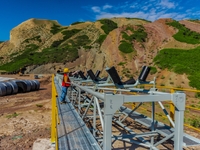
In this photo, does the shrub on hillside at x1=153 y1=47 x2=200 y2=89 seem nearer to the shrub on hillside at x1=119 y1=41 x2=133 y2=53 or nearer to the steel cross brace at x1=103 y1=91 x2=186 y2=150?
the shrub on hillside at x1=119 y1=41 x2=133 y2=53

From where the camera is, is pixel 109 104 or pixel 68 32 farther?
pixel 68 32

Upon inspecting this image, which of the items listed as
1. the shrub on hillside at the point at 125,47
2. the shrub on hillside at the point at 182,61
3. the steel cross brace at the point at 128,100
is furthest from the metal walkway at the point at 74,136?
the shrub on hillside at the point at 125,47

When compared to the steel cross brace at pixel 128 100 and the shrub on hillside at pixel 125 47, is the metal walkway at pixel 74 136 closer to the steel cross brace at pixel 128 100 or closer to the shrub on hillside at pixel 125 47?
the steel cross brace at pixel 128 100

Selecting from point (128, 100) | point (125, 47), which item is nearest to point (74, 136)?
point (128, 100)

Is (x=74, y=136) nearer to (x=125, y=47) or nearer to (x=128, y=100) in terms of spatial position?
(x=128, y=100)

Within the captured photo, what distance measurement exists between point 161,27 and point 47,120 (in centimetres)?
3042

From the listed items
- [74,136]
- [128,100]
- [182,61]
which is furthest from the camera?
[182,61]

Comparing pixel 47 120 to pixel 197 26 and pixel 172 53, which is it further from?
pixel 197 26

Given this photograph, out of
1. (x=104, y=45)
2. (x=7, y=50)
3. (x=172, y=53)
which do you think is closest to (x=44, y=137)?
(x=172, y=53)

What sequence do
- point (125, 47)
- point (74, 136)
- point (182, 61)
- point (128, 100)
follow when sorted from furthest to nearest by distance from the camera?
1. point (125, 47)
2. point (182, 61)
3. point (74, 136)
4. point (128, 100)

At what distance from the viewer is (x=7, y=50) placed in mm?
74312

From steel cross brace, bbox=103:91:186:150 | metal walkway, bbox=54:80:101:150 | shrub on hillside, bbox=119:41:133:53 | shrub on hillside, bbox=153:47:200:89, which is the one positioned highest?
shrub on hillside, bbox=119:41:133:53

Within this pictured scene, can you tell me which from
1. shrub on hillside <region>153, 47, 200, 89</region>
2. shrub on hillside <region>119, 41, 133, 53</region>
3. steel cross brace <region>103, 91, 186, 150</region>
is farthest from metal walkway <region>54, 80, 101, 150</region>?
→ shrub on hillside <region>119, 41, 133, 53</region>

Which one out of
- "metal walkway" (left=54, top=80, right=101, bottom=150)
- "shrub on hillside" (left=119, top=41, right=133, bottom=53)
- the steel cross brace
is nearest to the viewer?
the steel cross brace
